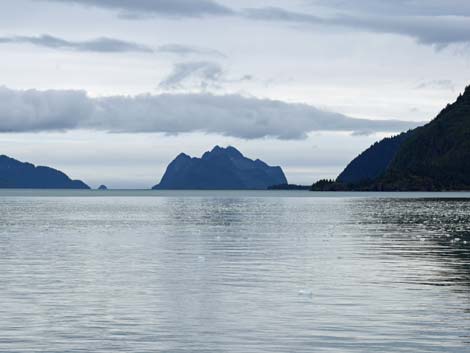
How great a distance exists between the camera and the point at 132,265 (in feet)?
172

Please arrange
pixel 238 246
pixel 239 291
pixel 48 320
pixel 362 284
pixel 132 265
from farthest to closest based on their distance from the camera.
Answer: pixel 238 246, pixel 132 265, pixel 362 284, pixel 239 291, pixel 48 320

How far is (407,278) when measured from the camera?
148 ft

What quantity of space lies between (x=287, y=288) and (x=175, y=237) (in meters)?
41.8

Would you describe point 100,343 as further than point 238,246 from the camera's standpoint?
No

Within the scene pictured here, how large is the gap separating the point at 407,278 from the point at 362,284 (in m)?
3.92

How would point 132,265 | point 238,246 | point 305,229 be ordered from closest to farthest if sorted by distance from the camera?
point 132,265 < point 238,246 < point 305,229

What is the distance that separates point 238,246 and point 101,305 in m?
34.5

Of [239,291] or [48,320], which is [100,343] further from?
[239,291]

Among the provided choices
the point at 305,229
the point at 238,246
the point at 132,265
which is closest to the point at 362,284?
the point at 132,265

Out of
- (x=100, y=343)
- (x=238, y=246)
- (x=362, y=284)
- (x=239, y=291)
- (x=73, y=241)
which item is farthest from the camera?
(x=73, y=241)

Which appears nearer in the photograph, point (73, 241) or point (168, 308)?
point (168, 308)

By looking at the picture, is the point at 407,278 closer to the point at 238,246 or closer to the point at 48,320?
the point at 48,320

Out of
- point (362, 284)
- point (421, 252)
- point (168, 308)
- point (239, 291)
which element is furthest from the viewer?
point (421, 252)

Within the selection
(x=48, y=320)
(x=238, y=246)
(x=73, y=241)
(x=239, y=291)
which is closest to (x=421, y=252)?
(x=238, y=246)
